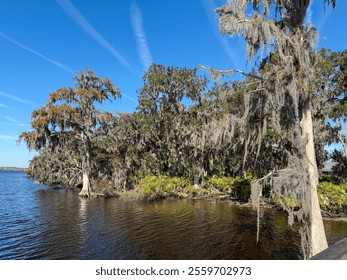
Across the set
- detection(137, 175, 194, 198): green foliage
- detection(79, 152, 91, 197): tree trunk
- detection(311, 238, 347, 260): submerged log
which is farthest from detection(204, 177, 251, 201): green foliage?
detection(311, 238, 347, 260): submerged log

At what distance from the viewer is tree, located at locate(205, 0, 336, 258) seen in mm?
7203

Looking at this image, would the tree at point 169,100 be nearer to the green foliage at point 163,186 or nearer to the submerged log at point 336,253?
the green foliage at point 163,186

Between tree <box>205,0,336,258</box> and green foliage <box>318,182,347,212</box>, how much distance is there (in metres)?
7.40

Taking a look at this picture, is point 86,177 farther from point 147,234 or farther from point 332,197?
point 332,197

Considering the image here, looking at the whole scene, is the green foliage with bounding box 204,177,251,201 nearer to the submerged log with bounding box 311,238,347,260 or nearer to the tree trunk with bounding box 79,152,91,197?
the tree trunk with bounding box 79,152,91,197

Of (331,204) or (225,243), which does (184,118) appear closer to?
(331,204)

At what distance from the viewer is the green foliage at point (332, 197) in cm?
1362

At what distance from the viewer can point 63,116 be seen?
22203 millimetres

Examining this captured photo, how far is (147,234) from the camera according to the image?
1137cm

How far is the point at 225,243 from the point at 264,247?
144cm

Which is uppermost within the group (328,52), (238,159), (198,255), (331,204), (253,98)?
(328,52)
